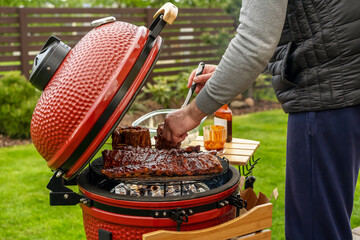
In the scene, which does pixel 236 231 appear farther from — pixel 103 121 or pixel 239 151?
pixel 239 151

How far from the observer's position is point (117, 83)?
5.49 feet

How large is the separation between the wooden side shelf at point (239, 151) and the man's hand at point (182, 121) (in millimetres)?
870

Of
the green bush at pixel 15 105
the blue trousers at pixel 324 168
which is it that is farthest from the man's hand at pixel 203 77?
the green bush at pixel 15 105

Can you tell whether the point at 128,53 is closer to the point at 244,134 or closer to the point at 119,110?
the point at 119,110

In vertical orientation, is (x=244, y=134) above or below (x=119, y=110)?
below

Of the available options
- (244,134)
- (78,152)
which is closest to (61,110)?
(78,152)

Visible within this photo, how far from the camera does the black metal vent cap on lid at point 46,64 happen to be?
179 centimetres

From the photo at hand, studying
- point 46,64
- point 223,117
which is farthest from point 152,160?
point 223,117

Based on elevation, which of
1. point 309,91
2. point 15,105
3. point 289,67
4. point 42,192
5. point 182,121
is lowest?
point 42,192

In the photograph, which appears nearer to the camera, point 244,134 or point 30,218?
point 30,218

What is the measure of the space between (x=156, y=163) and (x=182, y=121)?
244 mm

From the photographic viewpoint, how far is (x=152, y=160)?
6.54ft

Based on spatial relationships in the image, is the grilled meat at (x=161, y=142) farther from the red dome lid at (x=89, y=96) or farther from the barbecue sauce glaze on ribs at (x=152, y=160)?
the red dome lid at (x=89, y=96)

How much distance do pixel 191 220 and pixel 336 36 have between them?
0.98 m
